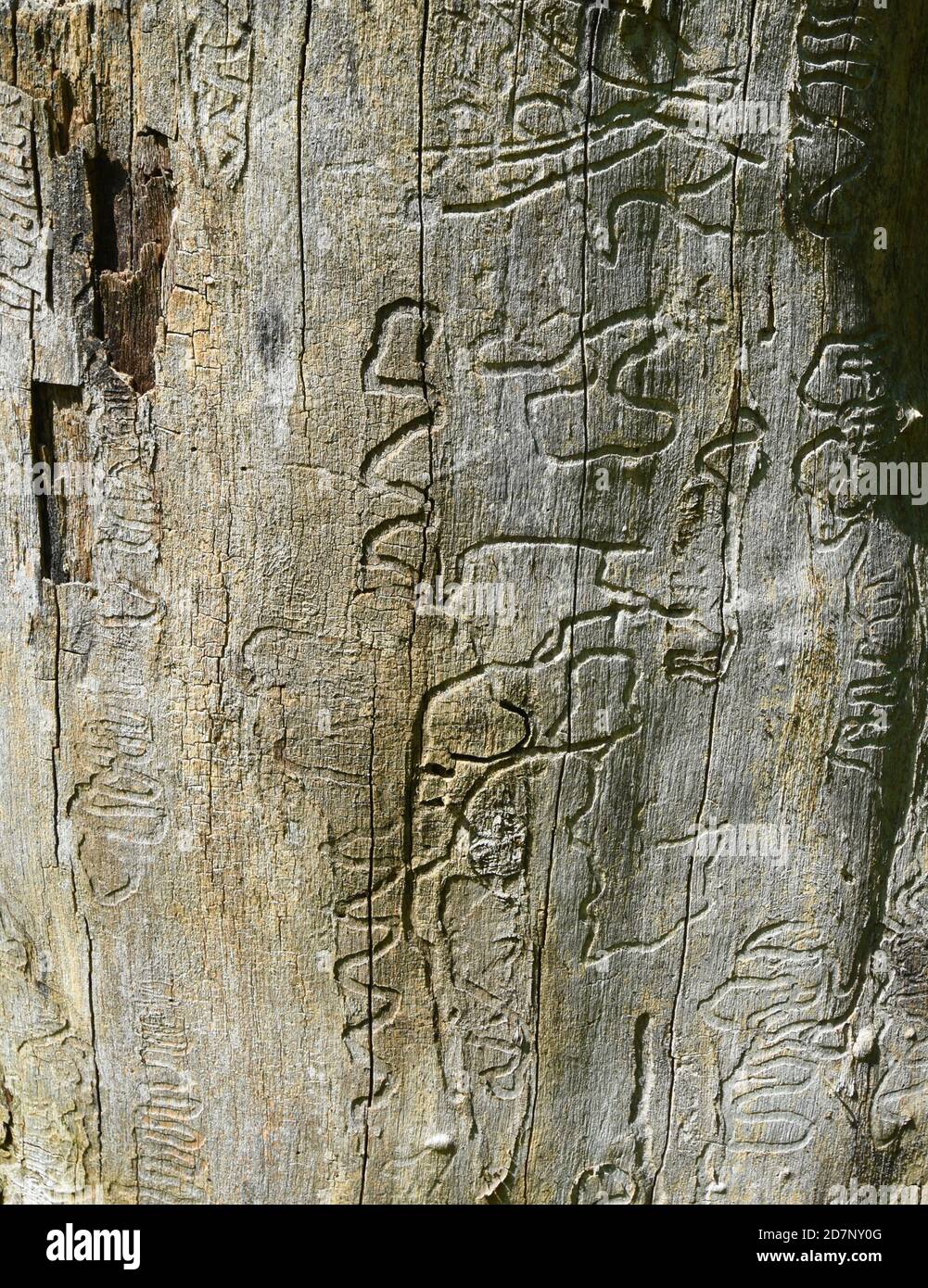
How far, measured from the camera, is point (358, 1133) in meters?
2.53

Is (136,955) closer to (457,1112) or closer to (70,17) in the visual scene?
(457,1112)

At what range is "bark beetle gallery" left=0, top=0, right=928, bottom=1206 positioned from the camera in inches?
86.4

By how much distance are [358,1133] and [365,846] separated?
711 mm

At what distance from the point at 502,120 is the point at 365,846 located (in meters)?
1.57

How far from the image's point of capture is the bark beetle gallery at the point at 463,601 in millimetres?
2193

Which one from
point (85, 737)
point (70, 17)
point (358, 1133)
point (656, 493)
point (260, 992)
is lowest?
point (358, 1133)

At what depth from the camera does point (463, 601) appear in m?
2.33

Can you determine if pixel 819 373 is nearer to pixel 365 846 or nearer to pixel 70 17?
pixel 365 846

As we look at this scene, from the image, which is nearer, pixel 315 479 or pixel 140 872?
pixel 315 479

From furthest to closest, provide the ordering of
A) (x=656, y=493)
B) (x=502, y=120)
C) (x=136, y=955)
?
(x=136, y=955) → (x=656, y=493) → (x=502, y=120)

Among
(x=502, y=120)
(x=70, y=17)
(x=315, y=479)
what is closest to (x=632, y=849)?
(x=315, y=479)

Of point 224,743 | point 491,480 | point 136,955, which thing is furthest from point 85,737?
point 491,480

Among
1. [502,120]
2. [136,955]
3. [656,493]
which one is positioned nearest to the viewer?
[502,120]

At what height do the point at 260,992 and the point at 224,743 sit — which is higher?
the point at 224,743
